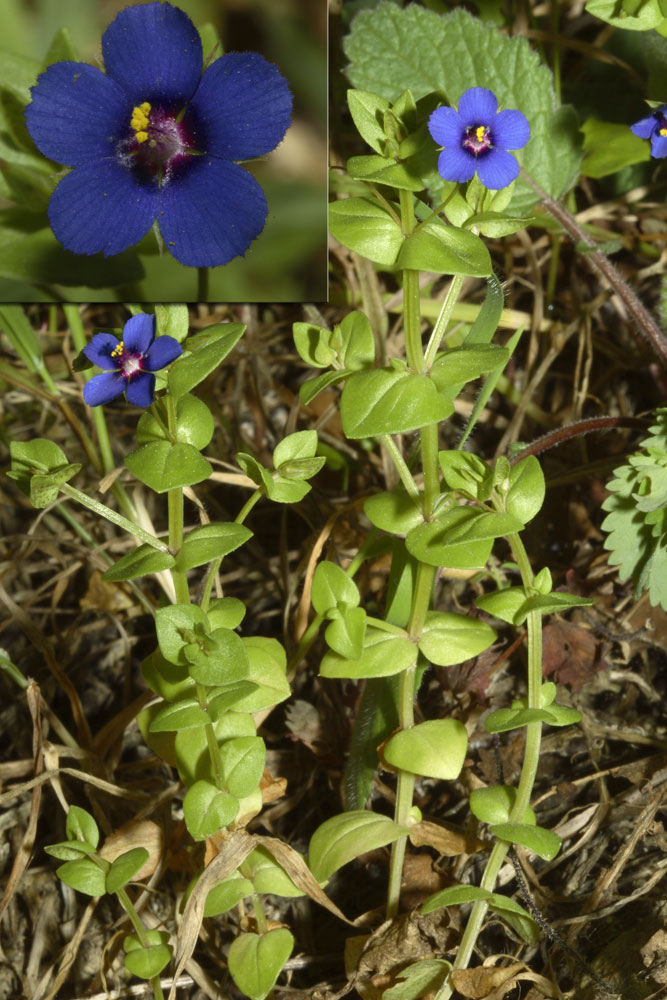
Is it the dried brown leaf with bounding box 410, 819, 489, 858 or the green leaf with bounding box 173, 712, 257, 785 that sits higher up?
the green leaf with bounding box 173, 712, 257, 785

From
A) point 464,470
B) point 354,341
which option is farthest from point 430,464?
point 354,341

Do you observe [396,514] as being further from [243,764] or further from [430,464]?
[243,764]

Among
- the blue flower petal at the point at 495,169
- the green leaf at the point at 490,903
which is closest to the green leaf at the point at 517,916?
the green leaf at the point at 490,903

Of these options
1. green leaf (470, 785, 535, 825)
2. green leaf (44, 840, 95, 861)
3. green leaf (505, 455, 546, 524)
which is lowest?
green leaf (44, 840, 95, 861)

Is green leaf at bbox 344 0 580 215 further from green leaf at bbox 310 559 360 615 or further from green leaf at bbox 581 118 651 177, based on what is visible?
green leaf at bbox 310 559 360 615

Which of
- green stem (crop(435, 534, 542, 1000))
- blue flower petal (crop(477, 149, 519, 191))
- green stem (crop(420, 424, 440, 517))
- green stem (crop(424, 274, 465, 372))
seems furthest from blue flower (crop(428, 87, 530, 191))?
green stem (crop(435, 534, 542, 1000))

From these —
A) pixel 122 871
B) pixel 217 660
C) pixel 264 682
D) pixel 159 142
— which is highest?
pixel 159 142
